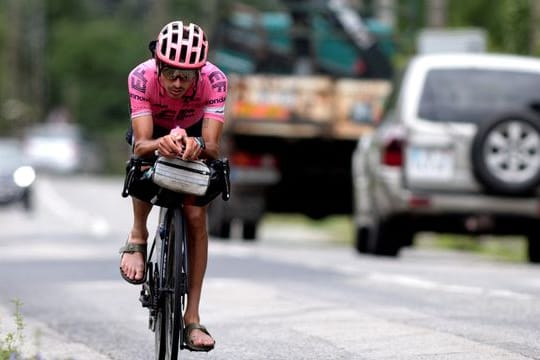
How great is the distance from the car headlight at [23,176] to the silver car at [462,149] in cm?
2119

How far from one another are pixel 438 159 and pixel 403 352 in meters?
7.29

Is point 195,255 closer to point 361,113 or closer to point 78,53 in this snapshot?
point 361,113

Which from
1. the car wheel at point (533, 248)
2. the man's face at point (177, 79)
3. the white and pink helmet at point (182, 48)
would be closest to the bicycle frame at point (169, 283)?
the man's face at point (177, 79)

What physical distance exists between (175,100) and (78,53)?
85195 mm

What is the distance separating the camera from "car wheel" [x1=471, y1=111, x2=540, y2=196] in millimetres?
15867

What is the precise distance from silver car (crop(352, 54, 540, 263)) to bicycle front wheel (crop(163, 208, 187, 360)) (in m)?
7.84

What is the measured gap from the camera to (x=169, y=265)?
27.5 feet

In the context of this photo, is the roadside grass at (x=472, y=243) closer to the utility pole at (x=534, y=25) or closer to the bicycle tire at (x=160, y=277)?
the utility pole at (x=534, y=25)

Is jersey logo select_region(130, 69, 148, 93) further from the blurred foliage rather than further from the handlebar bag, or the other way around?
the blurred foliage

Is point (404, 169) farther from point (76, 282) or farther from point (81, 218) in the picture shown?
point (81, 218)

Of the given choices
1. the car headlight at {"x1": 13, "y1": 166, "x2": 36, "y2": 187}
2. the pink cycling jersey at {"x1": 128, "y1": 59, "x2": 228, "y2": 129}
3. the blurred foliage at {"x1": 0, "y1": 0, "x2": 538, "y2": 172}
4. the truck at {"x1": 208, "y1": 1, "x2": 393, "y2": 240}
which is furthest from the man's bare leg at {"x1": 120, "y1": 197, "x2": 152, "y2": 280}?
the blurred foliage at {"x1": 0, "y1": 0, "x2": 538, "y2": 172}

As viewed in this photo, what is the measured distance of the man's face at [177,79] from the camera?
8.39 meters

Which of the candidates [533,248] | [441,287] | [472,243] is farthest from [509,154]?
[472,243]

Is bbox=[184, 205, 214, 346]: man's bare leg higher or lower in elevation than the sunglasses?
lower
